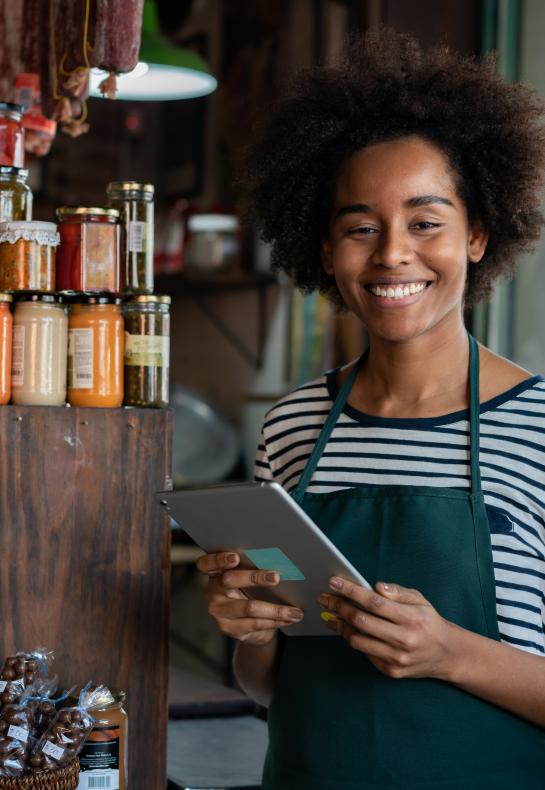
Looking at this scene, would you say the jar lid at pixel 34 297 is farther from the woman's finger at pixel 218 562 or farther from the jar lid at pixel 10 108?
the woman's finger at pixel 218 562

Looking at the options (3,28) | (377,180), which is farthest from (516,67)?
(377,180)

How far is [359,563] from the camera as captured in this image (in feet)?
4.81

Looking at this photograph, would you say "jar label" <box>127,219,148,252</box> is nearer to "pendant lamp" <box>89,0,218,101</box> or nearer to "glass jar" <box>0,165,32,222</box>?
"glass jar" <box>0,165,32,222</box>

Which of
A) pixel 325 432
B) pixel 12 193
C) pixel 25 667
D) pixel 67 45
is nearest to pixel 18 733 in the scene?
pixel 25 667

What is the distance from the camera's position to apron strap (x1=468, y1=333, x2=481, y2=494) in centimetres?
144

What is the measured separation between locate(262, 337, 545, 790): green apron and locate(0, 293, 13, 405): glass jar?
464 mm

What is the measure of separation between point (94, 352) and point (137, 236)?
0.21 metres

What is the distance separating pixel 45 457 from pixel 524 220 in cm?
79

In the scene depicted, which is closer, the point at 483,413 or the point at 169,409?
the point at 483,413

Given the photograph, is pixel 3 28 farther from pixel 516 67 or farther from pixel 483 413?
pixel 516 67

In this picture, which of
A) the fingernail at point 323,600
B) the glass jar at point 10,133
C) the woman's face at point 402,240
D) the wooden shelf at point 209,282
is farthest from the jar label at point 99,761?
the wooden shelf at point 209,282

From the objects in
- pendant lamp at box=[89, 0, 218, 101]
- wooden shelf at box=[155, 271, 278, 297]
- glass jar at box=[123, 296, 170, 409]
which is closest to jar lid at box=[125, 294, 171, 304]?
glass jar at box=[123, 296, 170, 409]

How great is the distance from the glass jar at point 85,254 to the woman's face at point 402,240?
1.13ft

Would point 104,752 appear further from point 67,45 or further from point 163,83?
point 163,83
